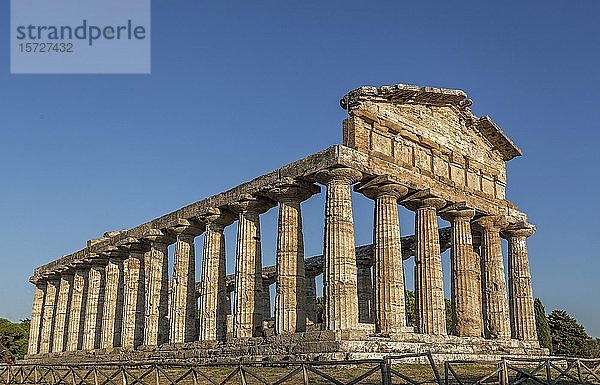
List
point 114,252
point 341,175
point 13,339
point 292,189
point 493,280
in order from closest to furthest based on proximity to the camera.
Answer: point 341,175
point 292,189
point 493,280
point 114,252
point 13,339

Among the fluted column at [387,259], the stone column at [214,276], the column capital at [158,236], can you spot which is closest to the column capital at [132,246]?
the column capital at [158,236]

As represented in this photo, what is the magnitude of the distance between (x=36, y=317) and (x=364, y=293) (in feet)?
102

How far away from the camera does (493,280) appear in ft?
117

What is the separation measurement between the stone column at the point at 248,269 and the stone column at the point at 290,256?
7.03 ft

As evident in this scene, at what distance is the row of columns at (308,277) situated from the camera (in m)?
29.0

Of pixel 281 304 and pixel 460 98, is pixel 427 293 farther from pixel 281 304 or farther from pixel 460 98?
pixel 460 98

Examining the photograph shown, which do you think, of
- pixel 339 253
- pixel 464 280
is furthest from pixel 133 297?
pixel 464 280

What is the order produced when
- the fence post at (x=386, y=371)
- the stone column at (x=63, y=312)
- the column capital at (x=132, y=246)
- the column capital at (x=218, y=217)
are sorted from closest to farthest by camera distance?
the fence post at (x=386, y=371) < the column capital at (x=218, y=217) < the column capital at (x=132, y=246) < the stone column at (x=63, y=312)

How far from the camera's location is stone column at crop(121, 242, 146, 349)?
41.6 metres

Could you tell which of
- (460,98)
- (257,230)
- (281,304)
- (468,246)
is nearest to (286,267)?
(281,304)

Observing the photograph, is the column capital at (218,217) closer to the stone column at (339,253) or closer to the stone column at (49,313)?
the stone column at (339,253)

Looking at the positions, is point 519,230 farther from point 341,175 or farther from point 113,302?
point 113,302

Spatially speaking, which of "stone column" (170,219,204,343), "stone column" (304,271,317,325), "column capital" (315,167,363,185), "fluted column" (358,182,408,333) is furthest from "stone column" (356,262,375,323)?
"column capital" (315,167,363,185)

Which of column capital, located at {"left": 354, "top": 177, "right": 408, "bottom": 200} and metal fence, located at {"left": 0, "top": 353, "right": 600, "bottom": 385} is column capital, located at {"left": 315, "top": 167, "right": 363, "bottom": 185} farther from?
metal fence, located at {"left": 0, "top": 353, "right": 600, "bottom": 385}
